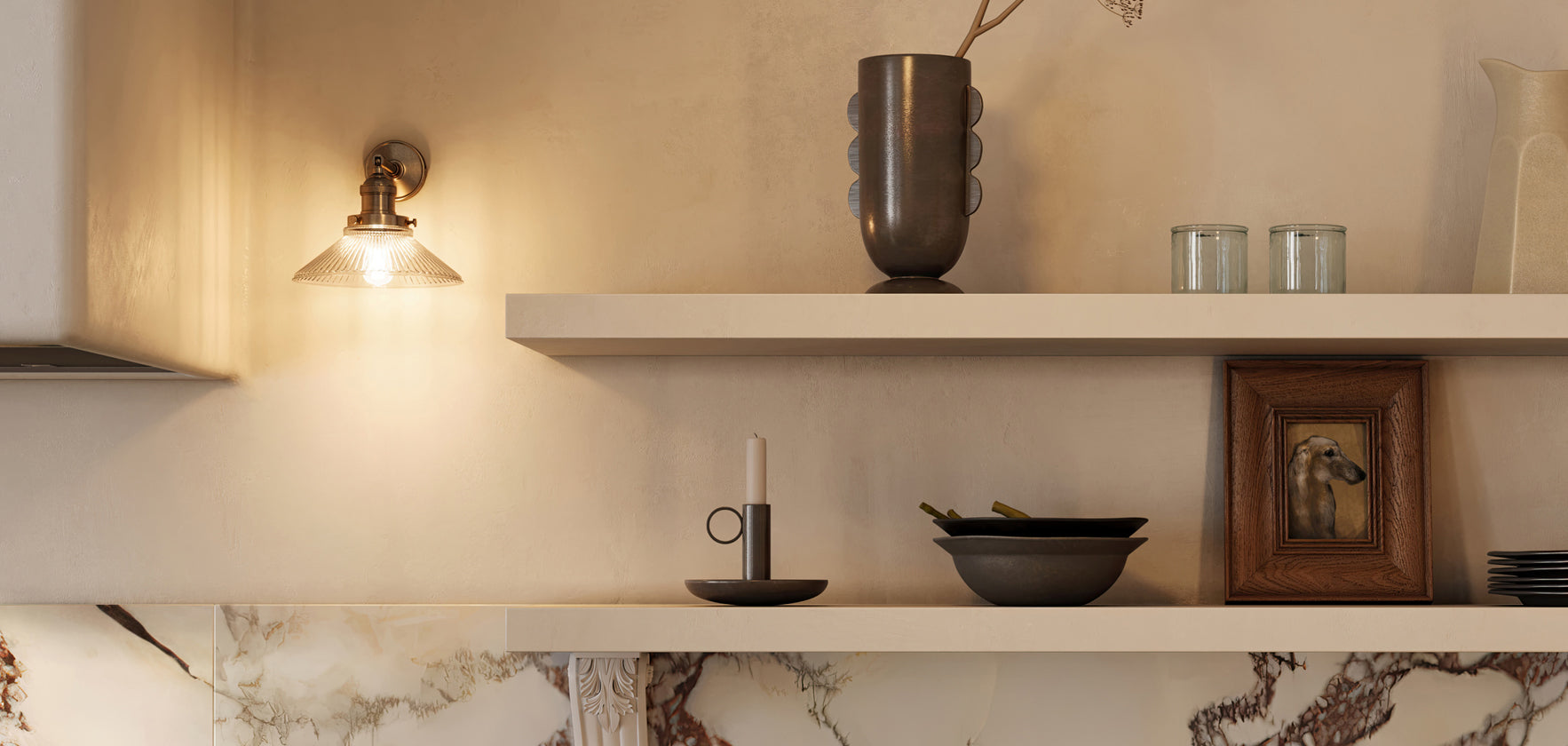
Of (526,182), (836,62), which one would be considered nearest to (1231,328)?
(836,62)

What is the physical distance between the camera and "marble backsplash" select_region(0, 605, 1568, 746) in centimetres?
146

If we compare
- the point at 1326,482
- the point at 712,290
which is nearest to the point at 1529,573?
the point at 1326,482

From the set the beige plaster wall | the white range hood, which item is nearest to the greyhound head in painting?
the beige plaster wall

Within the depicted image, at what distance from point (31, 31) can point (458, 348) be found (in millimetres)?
576

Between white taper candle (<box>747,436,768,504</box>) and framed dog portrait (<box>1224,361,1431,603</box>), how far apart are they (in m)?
0.59

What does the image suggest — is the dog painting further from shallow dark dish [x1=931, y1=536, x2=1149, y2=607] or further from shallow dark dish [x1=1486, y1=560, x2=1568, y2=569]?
shallow dark dish [x1=931, y1=536, x2=1149, y2=607]

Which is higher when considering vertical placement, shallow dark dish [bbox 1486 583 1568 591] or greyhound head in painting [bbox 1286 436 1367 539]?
greyhound head in painting [bbox 1286 436 1367 539]

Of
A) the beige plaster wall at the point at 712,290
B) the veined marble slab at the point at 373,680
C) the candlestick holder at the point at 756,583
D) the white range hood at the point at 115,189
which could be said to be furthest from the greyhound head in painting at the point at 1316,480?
the white range hood at the point at 115,189

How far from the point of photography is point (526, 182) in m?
1.54

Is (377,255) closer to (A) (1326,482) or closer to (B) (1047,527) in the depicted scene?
(B) (1047,527)

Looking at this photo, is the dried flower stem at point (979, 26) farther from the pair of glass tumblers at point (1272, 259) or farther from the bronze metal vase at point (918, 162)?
the pair of glass tumblers at point (1272, 259)

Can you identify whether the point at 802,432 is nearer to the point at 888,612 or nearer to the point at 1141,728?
the point at 888,612

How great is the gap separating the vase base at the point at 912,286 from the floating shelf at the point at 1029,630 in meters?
0.36

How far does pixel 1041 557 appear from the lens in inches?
50.9
